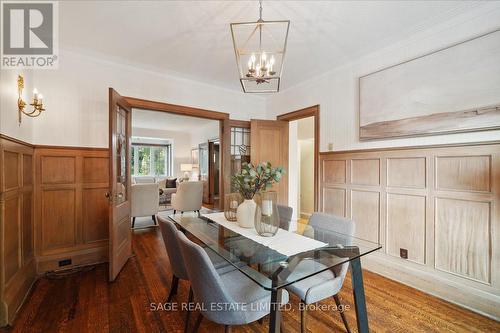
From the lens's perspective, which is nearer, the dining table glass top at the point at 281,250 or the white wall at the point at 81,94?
the dining table glass top at the point at 281,250

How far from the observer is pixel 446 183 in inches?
85.5

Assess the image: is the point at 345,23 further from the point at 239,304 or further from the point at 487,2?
the point at 239,304

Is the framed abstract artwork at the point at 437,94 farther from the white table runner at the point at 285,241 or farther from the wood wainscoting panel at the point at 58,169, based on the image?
the wood wainscoting panel at the point at 58,169

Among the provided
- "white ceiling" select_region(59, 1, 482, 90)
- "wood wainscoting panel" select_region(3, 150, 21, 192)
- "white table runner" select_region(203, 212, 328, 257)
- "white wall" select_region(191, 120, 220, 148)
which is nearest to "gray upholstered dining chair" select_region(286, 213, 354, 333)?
"white table runner" select_region(203, 212, 328, 257)

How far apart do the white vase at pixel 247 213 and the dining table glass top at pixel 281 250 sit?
70mm

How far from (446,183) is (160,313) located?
2912 mm

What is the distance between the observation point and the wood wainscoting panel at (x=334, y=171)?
3.06 m

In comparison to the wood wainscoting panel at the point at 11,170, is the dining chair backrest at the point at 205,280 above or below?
below

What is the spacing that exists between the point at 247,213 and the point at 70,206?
236cm

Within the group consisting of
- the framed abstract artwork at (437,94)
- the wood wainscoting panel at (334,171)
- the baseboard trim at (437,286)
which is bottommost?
the baseboard trim at (437,286)

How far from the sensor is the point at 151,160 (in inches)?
359

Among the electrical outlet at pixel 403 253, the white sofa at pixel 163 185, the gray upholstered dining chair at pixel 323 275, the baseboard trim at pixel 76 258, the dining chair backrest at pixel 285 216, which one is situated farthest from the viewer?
the white sofa at pixel 163 185

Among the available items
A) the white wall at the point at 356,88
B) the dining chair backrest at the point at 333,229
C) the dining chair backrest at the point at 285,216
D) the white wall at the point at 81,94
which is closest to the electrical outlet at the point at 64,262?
the white wall at the point at 81,94

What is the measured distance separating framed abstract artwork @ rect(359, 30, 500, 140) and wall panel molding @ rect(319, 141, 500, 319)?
0.72 feet
